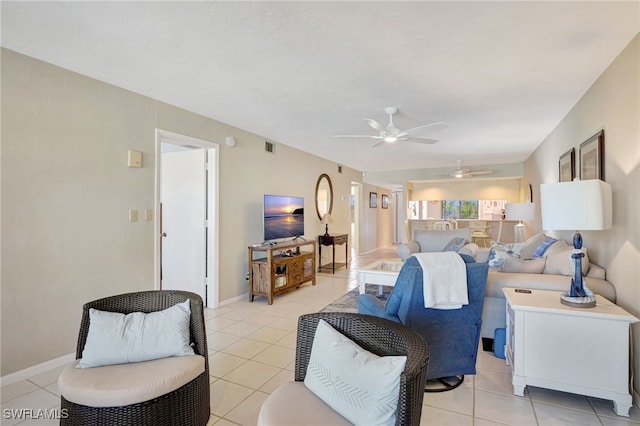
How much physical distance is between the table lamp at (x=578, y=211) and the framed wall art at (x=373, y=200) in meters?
7.90

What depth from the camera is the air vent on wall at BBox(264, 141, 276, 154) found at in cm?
511

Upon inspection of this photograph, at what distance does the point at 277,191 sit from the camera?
17.7 feet

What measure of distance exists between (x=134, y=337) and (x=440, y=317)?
1.86 meters

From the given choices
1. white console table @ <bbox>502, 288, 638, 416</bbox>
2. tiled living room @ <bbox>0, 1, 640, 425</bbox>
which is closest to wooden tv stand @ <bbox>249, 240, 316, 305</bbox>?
tiled living room @ <bbox>0, 1, 640, 425</bbox>

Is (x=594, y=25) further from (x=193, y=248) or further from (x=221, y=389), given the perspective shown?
(x=193, y=248)

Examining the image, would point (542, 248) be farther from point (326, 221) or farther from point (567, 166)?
point (326, 221)

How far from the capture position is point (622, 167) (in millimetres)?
2381

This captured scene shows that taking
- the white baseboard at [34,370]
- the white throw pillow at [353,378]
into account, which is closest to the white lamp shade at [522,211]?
the white throw pillow at [353,378]

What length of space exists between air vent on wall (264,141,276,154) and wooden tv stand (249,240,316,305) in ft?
5.02

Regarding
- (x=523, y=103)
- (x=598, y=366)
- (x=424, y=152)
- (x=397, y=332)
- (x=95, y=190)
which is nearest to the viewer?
(x=397, y=332)

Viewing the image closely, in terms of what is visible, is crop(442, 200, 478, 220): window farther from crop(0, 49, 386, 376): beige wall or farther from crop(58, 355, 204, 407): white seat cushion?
crop(58, 355, 204, 407): white seat cushion

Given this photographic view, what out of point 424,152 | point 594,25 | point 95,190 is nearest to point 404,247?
point 424,152

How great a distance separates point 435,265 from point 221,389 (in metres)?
1.73

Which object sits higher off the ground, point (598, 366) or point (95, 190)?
point (95, 190)
